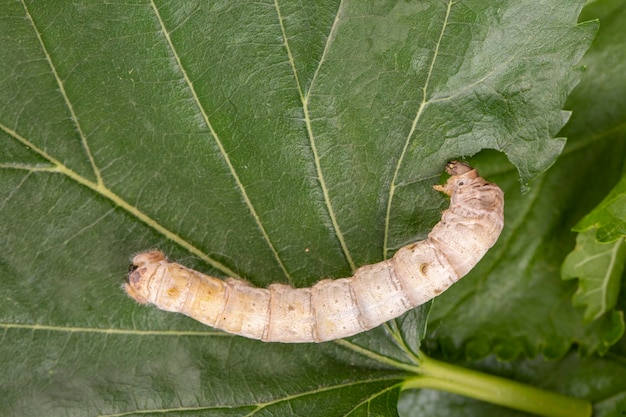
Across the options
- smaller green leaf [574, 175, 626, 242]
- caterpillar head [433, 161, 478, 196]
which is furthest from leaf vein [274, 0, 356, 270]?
Result: smaller green leaf [574, 175, 626, 242]

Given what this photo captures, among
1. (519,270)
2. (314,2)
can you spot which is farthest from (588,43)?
(519,270)

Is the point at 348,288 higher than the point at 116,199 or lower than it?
lower

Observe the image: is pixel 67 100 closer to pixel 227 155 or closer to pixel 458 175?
pixel 227 155

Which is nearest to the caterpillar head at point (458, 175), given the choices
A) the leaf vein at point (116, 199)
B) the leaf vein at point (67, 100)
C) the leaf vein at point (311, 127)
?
the leaf vein at point (311, 127)

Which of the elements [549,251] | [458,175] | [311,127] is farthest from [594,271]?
[311,127]

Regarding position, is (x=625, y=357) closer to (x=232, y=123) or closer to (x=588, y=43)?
(x=588, y=43)

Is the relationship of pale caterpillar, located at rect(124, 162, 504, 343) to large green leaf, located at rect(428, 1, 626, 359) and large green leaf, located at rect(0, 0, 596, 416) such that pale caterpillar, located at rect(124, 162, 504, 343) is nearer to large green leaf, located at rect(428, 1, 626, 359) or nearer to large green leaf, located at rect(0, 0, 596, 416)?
large green leaf, located at rect(0, 0, 596, 416)
